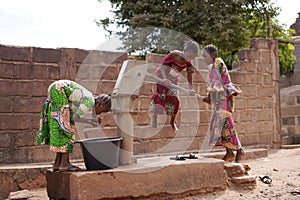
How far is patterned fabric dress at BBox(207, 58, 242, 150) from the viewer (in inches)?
182

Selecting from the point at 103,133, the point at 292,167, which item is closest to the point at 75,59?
the point at 103,133

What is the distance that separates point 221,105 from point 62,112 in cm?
217

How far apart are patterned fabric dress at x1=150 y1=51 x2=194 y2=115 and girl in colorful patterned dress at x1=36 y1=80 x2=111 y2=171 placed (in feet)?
3.04

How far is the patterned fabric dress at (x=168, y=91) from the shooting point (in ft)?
13.8

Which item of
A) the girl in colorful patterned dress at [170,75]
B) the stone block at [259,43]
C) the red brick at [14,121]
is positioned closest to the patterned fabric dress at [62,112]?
the girl in colorful patterned dress at [170,75]

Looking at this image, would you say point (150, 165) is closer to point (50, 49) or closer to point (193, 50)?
point (193, 50)

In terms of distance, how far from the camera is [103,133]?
6.11 meters

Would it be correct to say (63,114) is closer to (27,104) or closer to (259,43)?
(27,104)

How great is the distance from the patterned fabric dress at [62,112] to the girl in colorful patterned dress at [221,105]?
187 cm

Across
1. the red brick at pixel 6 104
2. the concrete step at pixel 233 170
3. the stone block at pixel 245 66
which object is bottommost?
the concrete step at pixel 233 170

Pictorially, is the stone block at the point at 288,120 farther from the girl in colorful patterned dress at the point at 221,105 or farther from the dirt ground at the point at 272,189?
the girl in colorful patterned dress at the point at 221,105

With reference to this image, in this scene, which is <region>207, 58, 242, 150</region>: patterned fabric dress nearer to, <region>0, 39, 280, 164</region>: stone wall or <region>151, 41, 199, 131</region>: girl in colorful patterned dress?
<region>151, 41, 199, 131</region>: girl in colorful patterned dress

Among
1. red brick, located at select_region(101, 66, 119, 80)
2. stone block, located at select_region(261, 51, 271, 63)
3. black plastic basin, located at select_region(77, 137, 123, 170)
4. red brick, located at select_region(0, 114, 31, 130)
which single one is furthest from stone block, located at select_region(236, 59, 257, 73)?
black plastic basin, located at select_region(77, 137, 123, 170)

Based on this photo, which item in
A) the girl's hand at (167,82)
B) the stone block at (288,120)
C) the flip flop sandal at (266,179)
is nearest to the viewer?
the girl's hand at (167,82)
